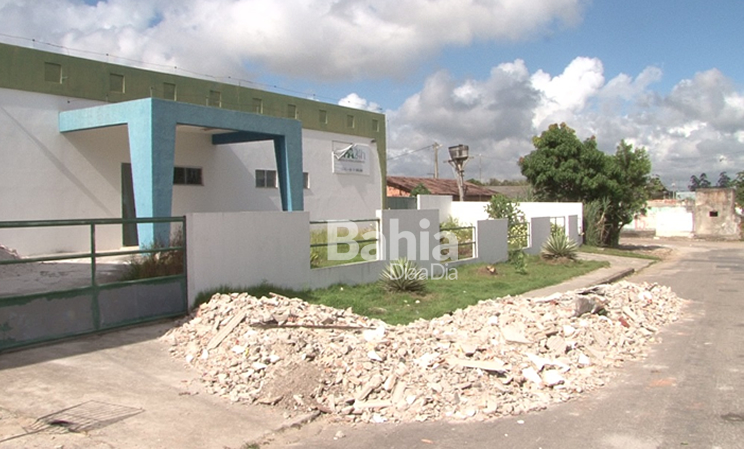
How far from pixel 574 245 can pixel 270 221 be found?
44.8 feet

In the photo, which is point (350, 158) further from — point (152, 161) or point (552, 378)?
point (552, 378)

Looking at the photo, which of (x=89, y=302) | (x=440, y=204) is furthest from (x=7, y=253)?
(x=440, y=204)

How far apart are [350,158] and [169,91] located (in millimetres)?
8963

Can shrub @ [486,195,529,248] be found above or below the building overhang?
below

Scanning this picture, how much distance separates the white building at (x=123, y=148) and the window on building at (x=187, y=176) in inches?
1.3

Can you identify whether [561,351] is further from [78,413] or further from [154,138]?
[154,138]

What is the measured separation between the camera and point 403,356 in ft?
24.5

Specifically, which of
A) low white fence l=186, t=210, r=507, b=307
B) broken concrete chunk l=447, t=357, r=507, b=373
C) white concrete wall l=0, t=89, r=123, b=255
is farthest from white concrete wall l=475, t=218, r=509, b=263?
broken concrete chunk l=447, t=357, r=507, b=373

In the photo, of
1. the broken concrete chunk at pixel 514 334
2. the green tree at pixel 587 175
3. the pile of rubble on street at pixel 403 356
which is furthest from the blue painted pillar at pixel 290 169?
the green tree at pixel 587 175

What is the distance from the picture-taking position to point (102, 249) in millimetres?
16266

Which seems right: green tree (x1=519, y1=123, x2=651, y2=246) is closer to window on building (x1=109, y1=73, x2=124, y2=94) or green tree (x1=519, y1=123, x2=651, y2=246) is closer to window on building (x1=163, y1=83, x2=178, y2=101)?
window on building (x1=163, y1=83, x2=178, y2=101)

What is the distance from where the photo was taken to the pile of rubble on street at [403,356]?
253 inches

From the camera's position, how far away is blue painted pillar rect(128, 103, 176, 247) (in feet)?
45.1

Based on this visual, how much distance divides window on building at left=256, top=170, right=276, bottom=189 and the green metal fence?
11361 millimetres
